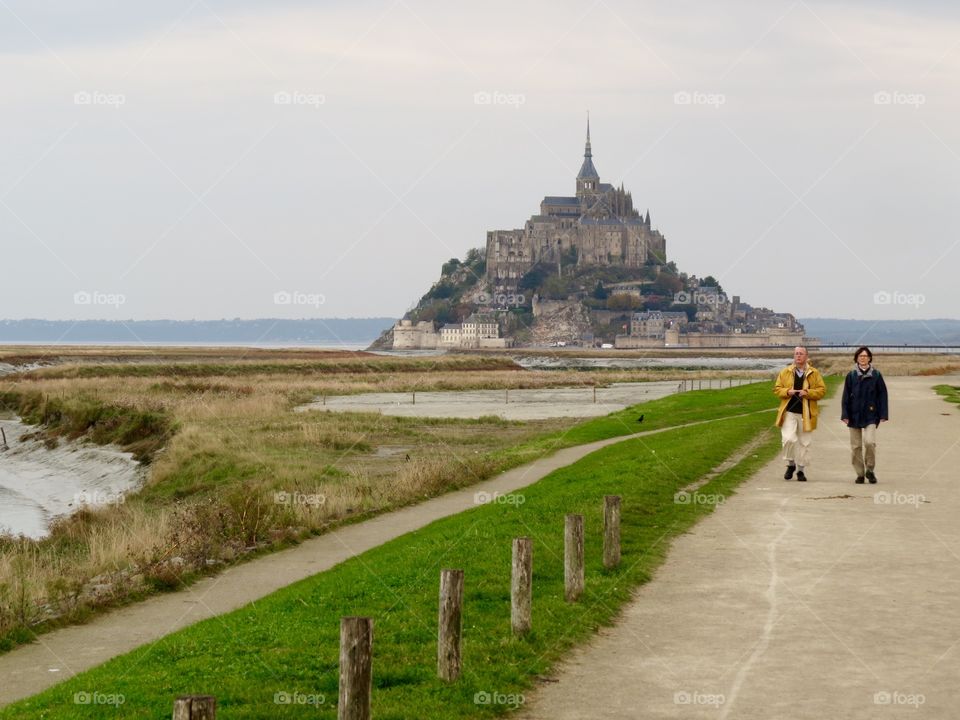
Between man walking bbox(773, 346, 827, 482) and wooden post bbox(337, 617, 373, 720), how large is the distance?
14601 mm

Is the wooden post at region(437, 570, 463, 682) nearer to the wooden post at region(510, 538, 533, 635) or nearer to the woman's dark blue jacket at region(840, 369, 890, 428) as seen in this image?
the wooden post at region(510, 538, 533, 635)

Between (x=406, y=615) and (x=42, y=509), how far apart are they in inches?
776

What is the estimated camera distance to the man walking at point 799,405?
2073 centimetres

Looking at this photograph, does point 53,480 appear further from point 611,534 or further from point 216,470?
point 611,534

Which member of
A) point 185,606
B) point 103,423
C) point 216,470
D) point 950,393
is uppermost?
point 950,393

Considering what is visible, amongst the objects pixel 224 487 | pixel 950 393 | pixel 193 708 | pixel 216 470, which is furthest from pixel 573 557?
pixel 950 393

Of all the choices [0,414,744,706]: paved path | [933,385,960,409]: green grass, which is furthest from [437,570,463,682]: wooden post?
[933,385,960,409]: green grass

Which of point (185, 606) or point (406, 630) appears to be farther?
point (185, 606)

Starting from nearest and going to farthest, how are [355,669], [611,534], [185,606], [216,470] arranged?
1. [355,669]
2. [611,534]
3. [185,606]
4. [216,470]

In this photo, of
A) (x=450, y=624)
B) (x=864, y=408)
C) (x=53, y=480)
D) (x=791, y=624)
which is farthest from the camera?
(x=53, y=480)

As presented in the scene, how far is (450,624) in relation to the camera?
9.02 metres

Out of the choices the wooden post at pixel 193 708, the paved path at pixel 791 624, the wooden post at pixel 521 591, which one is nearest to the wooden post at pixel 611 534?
the paved path at pixel 791 624

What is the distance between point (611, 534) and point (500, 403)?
48542 millimetres

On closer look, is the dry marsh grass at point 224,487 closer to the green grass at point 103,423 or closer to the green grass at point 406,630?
the green grass at point 103,423
